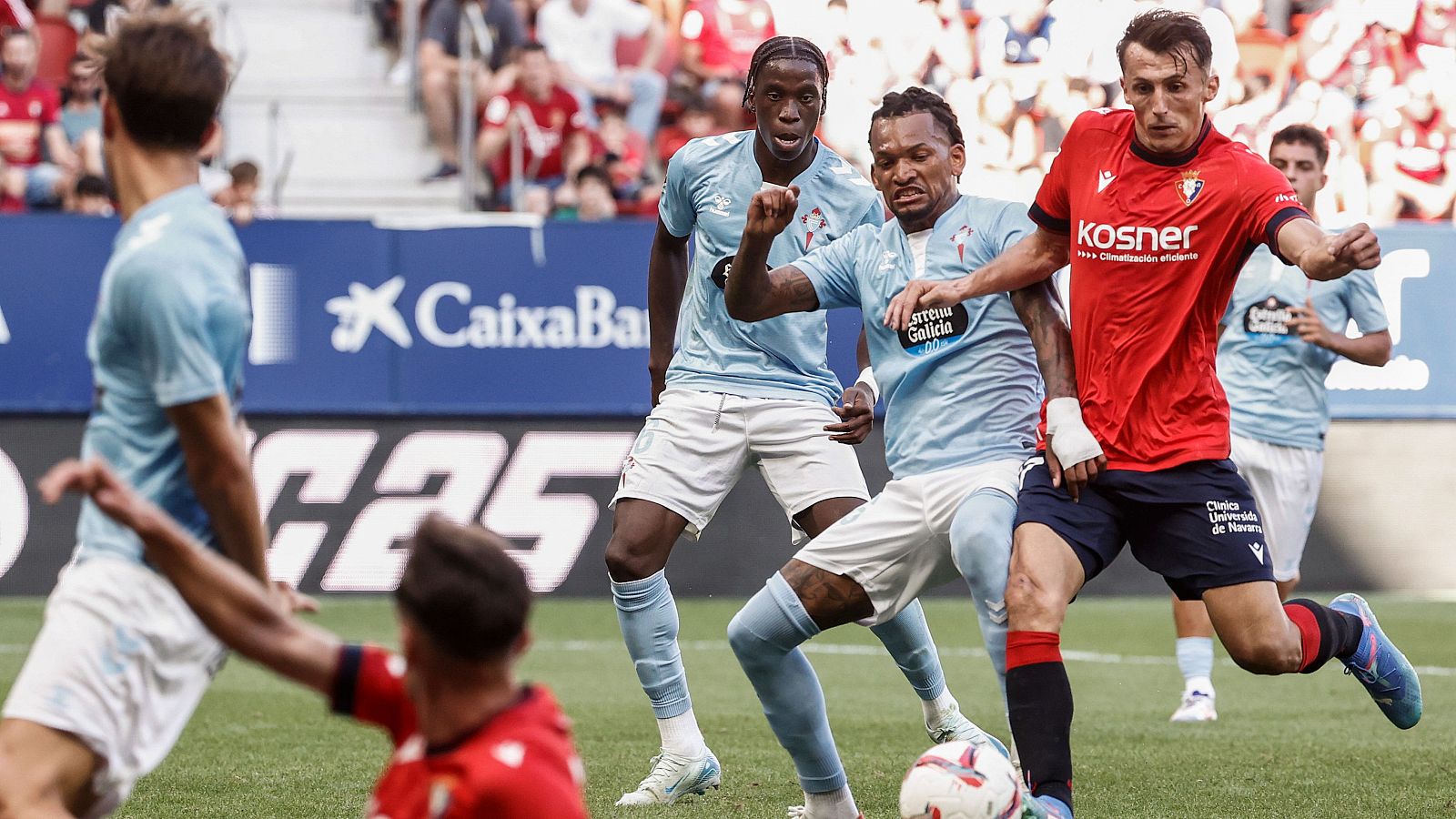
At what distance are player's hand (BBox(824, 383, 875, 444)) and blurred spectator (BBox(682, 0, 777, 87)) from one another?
31.2ft

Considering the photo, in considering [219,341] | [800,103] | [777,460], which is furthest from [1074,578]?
[219,341]

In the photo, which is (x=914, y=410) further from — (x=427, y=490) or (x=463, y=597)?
(x=427, y=490)

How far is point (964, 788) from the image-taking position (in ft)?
13.9

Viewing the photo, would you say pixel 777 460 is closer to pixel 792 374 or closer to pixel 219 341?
pixel 792 374

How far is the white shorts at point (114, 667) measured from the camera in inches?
126

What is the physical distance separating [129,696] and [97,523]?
0.33 m

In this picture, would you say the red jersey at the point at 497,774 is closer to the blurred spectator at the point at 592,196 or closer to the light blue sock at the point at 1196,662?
the light blue sock at the point at 1196,662

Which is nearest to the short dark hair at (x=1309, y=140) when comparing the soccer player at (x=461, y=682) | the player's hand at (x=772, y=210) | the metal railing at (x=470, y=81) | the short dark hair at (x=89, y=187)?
the player's hand at (x=772, y=210)

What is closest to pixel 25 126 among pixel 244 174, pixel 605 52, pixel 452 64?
pixel 244 174

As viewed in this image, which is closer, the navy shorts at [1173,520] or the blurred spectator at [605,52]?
the navy shorts at [1173,520]

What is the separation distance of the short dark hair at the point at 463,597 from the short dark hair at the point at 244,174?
32.3ft

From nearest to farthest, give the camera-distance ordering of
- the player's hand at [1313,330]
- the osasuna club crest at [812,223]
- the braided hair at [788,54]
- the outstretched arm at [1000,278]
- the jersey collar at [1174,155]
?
1. the jersey collar at [1174,155]
2. the outstretched arm at [1000,278]
3. the braided hair at [788,54]
4. the osasuna club crest at [812,223]
5. the player's hand at [1313,330]

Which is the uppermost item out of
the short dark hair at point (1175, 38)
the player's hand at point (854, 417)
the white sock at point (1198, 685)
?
the short dark hair at point (1175, 38)

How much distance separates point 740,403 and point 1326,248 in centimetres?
245
